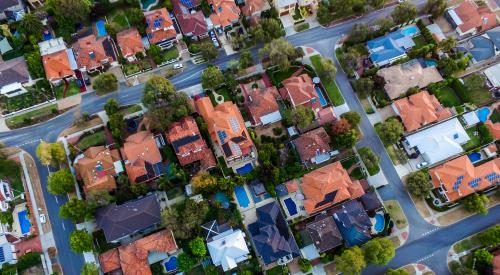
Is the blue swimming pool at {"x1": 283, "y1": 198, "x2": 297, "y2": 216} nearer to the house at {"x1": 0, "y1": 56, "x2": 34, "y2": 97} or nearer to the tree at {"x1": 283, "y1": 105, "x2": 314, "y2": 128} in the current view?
the tree at {"x1": 283, "y1": 105, "x2": 314, "y2": 128}

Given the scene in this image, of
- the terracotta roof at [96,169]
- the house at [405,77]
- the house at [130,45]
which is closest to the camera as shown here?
the terracotta roof at [96,169]

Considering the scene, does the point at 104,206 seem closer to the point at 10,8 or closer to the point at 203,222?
the point at 203,222

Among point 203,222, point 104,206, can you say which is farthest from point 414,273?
point 104,206

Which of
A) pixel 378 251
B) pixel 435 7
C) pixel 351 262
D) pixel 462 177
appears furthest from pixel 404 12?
pixel 351 262

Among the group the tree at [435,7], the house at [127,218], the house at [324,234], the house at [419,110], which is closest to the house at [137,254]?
the house at [127,218]

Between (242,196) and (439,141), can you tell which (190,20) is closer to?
(242,196)

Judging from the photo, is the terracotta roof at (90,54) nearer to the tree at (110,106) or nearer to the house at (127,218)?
the tree at (110,106)
